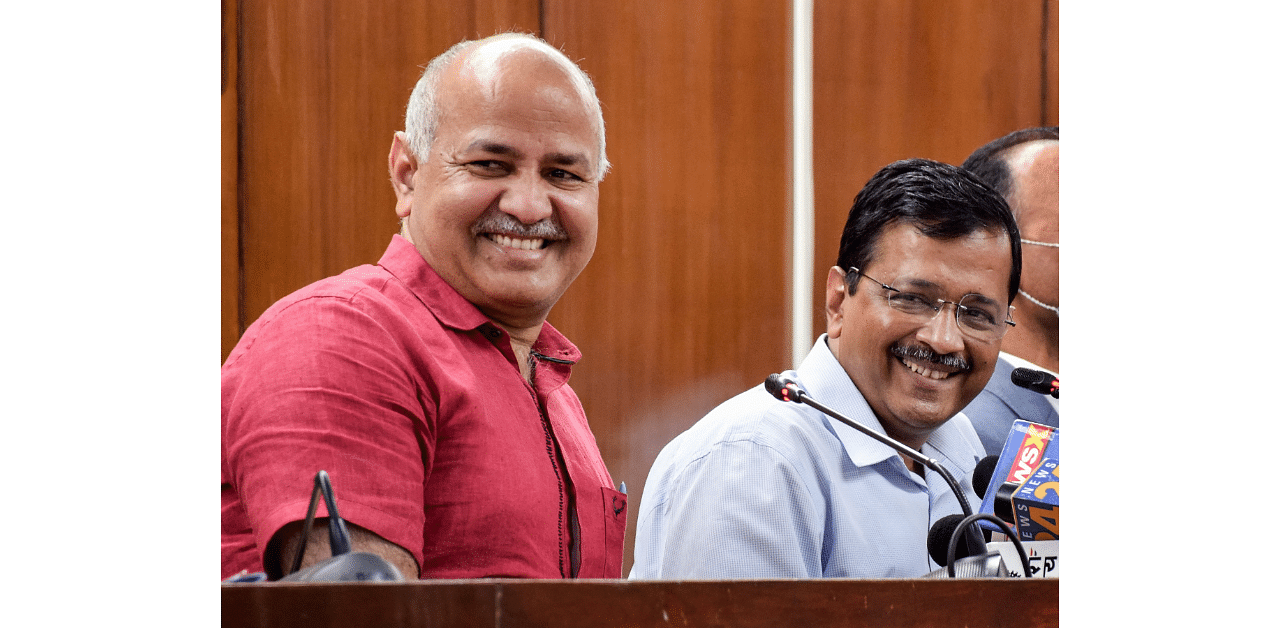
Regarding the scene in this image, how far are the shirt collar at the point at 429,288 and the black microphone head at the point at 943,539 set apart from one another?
0.75 m

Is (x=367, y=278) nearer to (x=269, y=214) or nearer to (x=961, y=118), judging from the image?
(x=269, y=214)

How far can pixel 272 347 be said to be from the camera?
5.01ft

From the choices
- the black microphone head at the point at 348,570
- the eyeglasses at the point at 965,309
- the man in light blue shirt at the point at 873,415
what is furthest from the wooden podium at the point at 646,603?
Result: the eyeglasses at the point at 965,309

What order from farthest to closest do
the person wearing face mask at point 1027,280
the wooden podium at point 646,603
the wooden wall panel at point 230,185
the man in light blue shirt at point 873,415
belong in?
the person wearing face mask at point 1027,280 → the man in light blue shirt at point 873,415 → the wooden wall panel at point 230,185 → the wooden podium at point 646,603

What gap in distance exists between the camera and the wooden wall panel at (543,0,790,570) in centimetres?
169

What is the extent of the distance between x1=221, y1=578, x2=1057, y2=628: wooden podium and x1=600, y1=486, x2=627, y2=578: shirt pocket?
131 mm

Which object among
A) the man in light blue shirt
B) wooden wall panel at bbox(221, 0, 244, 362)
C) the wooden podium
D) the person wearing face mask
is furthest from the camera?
the person wearing face mask

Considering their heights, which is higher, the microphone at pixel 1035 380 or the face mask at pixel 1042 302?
the face mask at pixel 1042 302

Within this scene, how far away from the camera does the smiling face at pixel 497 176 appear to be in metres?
1.60

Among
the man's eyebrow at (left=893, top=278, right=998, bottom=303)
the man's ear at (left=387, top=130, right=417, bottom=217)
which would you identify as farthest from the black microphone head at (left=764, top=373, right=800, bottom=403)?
the man's ear at (left=387, top=130, right=417, bottom=217)

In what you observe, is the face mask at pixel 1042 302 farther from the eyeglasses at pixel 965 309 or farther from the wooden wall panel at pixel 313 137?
the wooden wall panel at pixel 313 137

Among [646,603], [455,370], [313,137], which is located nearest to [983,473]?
[646,603]

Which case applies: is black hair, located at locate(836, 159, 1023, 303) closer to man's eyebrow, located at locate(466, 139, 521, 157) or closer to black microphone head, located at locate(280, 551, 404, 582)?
man's eyebrow, located at locate(466, 139, 521, 157)

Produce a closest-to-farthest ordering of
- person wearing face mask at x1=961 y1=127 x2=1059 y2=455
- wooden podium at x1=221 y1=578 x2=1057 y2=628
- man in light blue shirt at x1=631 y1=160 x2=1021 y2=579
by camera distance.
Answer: wooden podium at x1=221 y1=578 x2=1057 y2=628 → man in light blue shirt at x1=631 y1=160 x2=1021 y2=579 → person wearing face mask at x1=961 y1=127 x2=1059 y2=455
